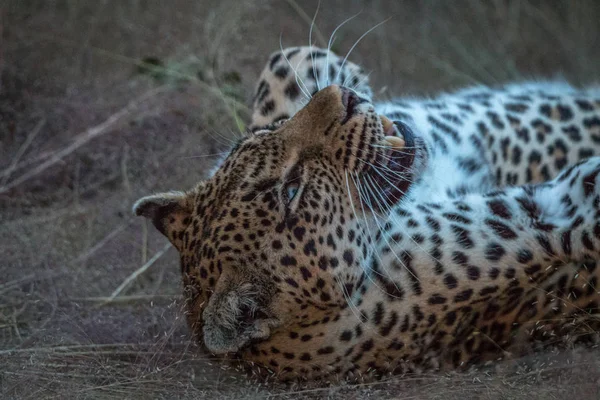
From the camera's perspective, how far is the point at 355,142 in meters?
4.23

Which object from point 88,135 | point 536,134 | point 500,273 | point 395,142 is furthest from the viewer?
point 88,135

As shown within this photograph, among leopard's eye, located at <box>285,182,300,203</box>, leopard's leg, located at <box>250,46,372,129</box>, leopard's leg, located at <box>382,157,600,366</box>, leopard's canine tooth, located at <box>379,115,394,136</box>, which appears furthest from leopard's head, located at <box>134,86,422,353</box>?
leopard's leg, located at <box>250,46,372,129</box>

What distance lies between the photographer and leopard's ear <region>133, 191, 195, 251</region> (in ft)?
14.3

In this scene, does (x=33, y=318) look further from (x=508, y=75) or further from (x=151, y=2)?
(x=508, y=75)

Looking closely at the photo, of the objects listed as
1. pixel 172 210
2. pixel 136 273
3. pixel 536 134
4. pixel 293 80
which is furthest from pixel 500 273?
pixel 136 273

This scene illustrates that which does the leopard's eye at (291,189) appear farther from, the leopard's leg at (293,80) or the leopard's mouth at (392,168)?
the leopard's leg at (293,80)

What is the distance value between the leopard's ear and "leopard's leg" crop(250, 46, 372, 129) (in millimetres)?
1140

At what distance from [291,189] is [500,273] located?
1.13 metres

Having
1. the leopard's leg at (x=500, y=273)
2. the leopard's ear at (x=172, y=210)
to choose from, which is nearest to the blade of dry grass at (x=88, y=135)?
the leopard's ear at (x=172, y=210)

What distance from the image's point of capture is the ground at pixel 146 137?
13.1ft

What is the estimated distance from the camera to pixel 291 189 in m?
4.07

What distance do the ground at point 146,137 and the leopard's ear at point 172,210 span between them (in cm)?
42

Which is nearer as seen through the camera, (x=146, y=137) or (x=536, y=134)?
(x=536, y=134)

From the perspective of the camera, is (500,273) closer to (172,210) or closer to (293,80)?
(172,210)
